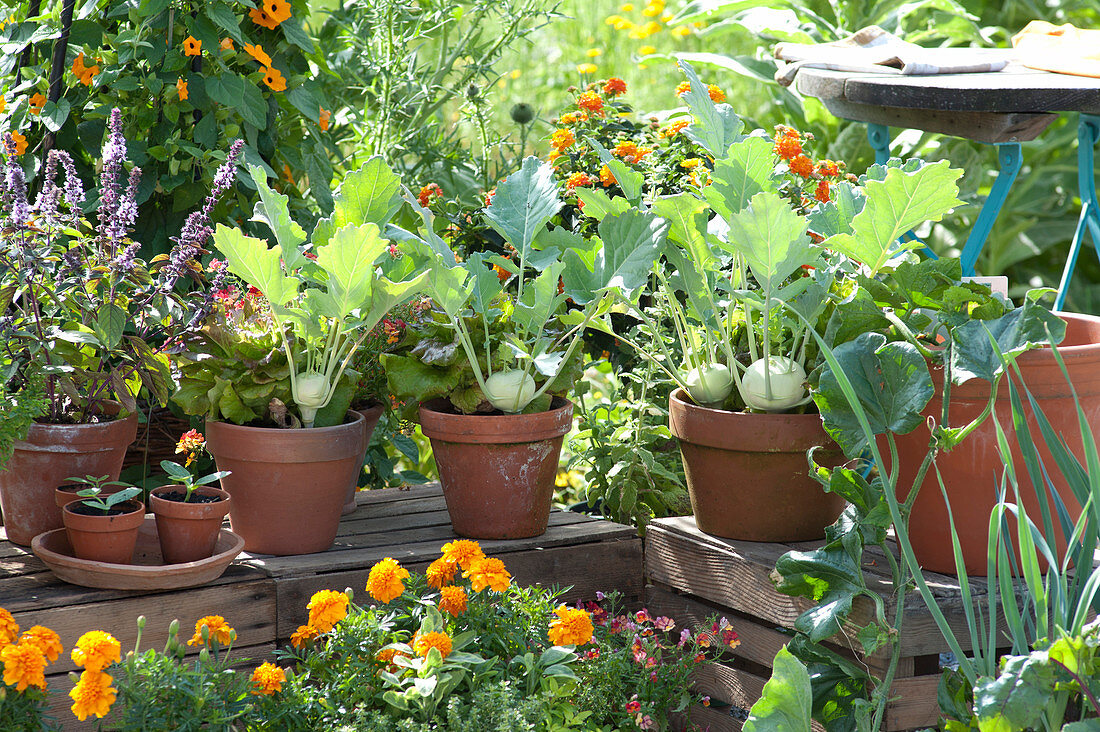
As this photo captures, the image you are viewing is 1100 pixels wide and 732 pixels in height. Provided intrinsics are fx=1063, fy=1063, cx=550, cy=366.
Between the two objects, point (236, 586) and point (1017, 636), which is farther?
point (236, 586)

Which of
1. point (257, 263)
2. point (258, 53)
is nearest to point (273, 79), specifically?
point (258, 53)

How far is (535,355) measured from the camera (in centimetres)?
169

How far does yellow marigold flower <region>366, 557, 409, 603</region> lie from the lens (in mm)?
1449

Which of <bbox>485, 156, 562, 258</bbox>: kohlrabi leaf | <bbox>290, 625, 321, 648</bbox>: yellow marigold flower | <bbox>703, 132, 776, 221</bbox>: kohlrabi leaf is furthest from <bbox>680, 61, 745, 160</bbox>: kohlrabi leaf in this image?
<bbox>290, 625, 321, 648</bbox>: yellow marigold flower

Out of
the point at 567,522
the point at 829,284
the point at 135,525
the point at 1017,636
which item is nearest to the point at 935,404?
the point at 829,284

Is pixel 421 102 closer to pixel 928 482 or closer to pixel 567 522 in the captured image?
pixel 567 522

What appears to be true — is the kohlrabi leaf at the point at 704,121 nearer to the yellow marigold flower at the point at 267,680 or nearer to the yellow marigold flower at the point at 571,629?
the yellow marigold flower at the point at 571,629

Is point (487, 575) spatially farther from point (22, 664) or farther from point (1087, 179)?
point (1087, 179)

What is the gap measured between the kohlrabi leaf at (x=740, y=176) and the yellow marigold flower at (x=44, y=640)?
40.4 inches

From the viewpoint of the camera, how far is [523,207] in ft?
5.66

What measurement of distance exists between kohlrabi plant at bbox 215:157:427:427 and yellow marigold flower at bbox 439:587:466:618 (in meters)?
0.40

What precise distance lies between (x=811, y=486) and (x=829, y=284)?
1.06 ft

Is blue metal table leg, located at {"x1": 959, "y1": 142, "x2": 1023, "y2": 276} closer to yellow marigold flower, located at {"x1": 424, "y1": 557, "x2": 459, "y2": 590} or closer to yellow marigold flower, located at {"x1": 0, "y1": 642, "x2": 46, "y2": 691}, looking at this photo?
yellow marigold flower, located at {"x1": 424, "y1": 557, "x2": 459, "y2": 590}

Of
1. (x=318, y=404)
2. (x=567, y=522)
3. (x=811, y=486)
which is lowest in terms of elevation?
(x=567, y=522)
